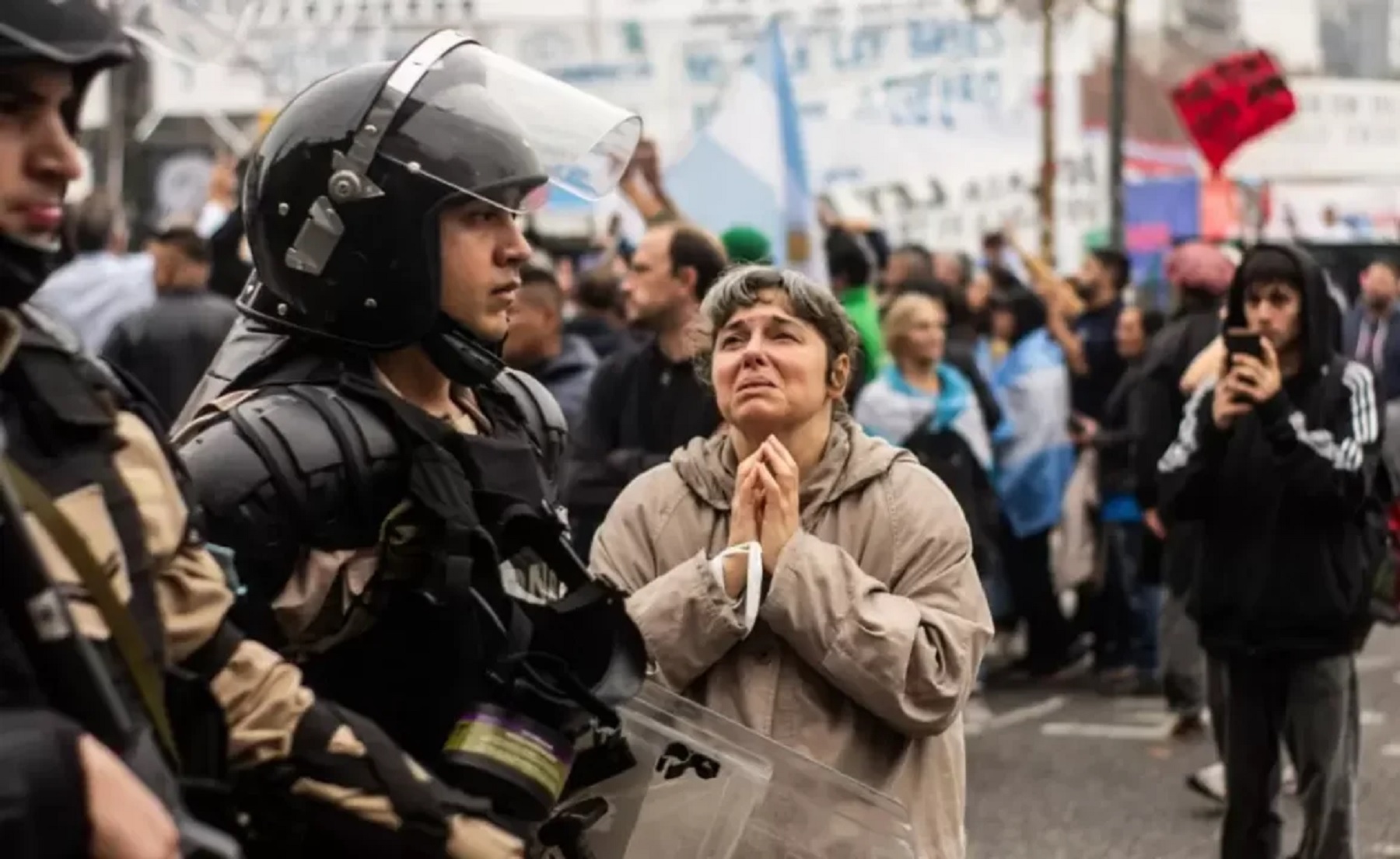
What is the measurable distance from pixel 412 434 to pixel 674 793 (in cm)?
86

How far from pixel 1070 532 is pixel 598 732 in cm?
885

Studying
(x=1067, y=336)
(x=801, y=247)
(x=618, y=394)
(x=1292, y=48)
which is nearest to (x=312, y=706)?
(x=618, y=394)

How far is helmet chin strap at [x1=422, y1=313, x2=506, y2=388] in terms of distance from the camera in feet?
11.2

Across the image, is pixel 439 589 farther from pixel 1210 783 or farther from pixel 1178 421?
pixel 1178 421

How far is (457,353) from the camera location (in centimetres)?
340

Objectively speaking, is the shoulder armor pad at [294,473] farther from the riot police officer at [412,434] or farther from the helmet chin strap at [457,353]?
the helmet chin strap at [457,353]

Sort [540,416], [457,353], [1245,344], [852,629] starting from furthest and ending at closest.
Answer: [1245,344], [852,629], [540,416], [457,353]

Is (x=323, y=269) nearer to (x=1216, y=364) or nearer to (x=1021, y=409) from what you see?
(x=1216, y=364)

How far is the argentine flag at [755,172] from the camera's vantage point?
1034cm

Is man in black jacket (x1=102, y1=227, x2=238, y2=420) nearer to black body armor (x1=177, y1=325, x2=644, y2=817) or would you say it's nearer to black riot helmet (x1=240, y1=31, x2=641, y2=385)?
black riot helmet (x1=240, y1=31, x2=641, y2=385)

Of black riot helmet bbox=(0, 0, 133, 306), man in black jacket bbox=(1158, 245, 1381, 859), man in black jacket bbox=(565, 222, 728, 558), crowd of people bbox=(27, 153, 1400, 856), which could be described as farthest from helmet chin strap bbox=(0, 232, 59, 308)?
man in black jacket bbox=(565, 222, 728, 558)

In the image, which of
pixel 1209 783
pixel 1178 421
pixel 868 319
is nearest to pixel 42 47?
pixel 1209 783

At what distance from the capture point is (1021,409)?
39.0 ft

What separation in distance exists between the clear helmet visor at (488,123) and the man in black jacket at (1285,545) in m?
3.40
